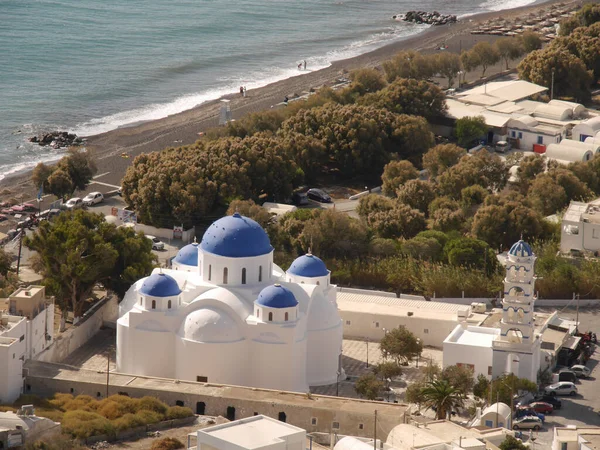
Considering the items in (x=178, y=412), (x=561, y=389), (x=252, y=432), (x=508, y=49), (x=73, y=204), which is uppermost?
(x=252, y=432)

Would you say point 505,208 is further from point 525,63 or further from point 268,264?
point 525,63

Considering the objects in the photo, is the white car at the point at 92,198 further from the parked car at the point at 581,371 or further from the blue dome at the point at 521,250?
the parked car at the point at 581,371

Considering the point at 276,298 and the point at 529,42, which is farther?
the point at 529,42

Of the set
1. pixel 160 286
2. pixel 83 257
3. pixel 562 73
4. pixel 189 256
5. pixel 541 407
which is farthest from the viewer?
pixel 562 73

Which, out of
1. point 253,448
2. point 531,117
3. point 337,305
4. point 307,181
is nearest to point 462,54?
point 531,117

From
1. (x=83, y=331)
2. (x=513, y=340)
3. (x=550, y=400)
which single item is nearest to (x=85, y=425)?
(x=83, y=331)

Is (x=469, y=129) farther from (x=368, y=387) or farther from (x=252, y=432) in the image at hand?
(x=252, y=432)

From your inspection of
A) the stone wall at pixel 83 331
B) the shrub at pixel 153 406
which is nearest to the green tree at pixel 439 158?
the stone wall at pixel 83 331
